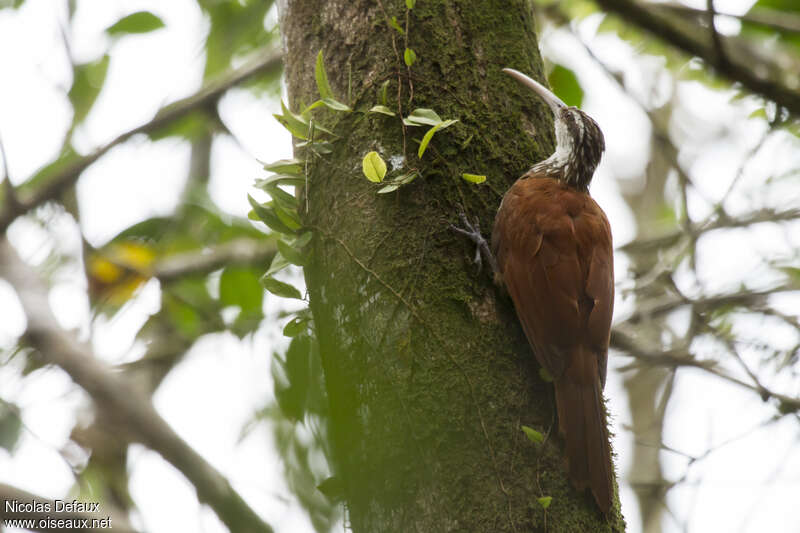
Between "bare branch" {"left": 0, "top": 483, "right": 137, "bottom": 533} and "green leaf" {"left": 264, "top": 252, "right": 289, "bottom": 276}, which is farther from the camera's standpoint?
"green leaf" {"left": 264, "top": 252, "right": 289, "bottom": 276}

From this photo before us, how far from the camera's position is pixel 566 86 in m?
3.35

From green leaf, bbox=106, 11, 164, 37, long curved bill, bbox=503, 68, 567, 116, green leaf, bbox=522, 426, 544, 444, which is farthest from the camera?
green leaf, bbox=106, 11, 164, 37

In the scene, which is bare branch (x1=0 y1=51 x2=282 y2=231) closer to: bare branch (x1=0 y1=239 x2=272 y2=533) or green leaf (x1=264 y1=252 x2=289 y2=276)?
bare branch (x1=0 y1=239 x2=272 y2=533)

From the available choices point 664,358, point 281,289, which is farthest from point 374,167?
point 664,358

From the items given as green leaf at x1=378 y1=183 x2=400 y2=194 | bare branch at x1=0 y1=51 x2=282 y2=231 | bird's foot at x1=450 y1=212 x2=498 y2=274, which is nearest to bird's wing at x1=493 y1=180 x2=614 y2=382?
bird's foot at x1=450 y1=212 x2=498 y2=274

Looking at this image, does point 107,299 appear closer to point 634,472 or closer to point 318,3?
point 318,3

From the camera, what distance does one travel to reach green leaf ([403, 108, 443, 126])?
6.37ft

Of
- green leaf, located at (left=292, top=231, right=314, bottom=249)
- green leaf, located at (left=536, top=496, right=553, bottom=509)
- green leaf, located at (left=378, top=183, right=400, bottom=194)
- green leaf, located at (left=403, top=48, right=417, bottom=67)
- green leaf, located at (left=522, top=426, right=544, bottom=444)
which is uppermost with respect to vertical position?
green leaf, located at (left=403, top=48, right=417, bottom=67)

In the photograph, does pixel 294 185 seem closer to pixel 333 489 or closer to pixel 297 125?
pixel 297 125

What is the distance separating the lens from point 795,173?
3947mm

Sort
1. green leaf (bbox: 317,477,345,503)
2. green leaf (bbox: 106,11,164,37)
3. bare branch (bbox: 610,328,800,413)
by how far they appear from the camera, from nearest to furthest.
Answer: green leaf (bbox: 317,477,345,503) < green leaf (bbox: 106,11,164,37) < bare branch (bbox: 610,328,800,413)

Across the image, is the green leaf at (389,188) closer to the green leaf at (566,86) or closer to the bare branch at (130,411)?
the bare branch at (130,411)

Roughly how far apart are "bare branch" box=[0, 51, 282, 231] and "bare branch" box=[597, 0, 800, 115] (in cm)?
190

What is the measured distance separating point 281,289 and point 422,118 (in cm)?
71
